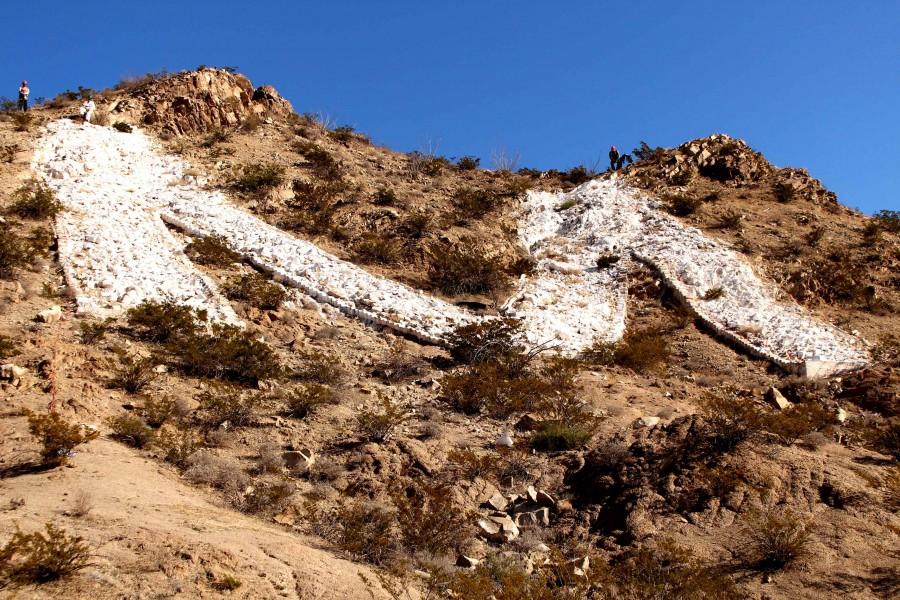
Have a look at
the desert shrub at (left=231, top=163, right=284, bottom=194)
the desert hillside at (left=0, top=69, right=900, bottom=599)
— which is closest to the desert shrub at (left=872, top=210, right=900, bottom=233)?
the desert hillside at (left=0, top=69, right=900, bottom=599)

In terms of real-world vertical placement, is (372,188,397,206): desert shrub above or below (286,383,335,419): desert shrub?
above

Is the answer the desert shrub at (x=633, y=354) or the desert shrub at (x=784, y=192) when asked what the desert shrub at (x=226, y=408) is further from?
the desert shrub at (x=784, y=192)

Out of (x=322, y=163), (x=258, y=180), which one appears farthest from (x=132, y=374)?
(x=322, y=163)

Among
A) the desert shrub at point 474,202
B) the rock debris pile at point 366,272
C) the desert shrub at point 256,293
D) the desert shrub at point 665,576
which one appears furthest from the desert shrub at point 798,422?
the desert shrub at point 474,202

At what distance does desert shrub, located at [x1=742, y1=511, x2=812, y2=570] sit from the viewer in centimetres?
686

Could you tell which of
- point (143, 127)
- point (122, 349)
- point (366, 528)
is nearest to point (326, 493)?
point (366, 528)

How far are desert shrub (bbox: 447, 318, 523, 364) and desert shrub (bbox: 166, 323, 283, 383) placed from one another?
3746 mm

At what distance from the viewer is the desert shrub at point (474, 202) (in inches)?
843

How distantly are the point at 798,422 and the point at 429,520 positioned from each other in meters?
5.81

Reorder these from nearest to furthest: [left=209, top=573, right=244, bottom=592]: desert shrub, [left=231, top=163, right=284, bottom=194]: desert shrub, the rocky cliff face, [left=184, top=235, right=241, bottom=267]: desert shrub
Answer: [left=209, top=573, right=244, bottom=592]: desert shrub < [left=184, top=235, right=241, bottom=267]: desert shrub < [left=231, top=163, right=284, bottom=194]: desert shrub < the rocky cliff face

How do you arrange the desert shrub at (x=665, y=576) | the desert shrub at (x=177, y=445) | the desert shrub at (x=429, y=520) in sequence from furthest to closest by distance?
1. the desert shrub at (x=177, y=445)
2. the desert shrub at (x=429, y=520)
3. the desert shrub at (x=665, y=576)

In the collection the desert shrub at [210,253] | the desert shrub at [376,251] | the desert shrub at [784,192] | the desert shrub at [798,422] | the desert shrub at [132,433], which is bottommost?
the desert shrub at [132,433]

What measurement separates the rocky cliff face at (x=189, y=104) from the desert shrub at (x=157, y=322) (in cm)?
1330

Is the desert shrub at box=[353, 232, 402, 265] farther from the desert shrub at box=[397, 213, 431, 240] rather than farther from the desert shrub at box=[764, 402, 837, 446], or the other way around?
the desert shrub at box=[764, 402, 837, 446]
